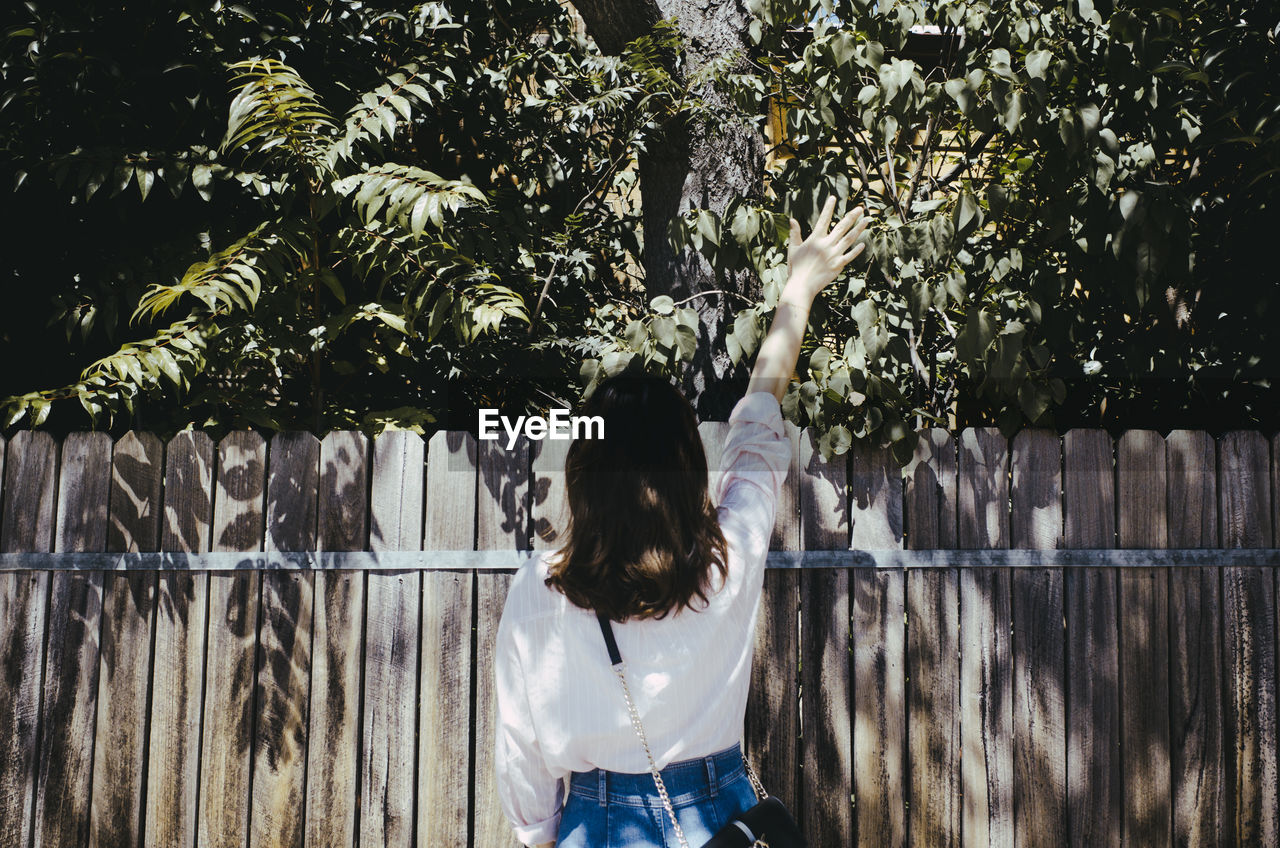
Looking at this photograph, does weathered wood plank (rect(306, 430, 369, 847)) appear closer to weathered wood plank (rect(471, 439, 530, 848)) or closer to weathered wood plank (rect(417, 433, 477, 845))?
weathered wood plank (rect(417, 433, 477, 845))

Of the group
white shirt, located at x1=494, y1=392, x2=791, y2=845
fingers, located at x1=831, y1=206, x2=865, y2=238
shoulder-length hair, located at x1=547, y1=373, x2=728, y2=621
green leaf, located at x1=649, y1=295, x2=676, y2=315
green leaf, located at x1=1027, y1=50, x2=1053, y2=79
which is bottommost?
white shirt, located at x1=494, y1=392, x2=791, y2=845

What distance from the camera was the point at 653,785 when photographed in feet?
4.93

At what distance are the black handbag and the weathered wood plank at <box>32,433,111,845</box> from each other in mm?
2332

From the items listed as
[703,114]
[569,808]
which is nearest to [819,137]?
[703,114]

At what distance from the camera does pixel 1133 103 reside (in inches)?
115

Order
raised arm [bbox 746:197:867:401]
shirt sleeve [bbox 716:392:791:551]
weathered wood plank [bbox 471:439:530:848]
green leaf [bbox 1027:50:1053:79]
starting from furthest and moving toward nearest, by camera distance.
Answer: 1. weathered wood plank [bbox 471:439:530:848]
2. green leaf [bbox 1027:50:1053:79]
3. raised arm [bbox 746:197:867:401]
4. shirt sleeve [bbox 716:392:791:551]

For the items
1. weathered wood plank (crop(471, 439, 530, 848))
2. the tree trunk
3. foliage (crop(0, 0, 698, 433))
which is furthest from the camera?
the tree trunk

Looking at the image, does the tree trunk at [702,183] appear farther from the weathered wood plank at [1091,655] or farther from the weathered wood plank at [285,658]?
the weathered wood plank at [285,658]

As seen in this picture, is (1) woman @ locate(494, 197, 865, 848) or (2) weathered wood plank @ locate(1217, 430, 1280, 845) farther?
(2) weathered wood plank @ locate(1217, 430, 1280, 845)

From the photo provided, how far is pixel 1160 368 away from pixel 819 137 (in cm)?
176

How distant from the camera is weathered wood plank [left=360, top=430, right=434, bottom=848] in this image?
8.95 ft

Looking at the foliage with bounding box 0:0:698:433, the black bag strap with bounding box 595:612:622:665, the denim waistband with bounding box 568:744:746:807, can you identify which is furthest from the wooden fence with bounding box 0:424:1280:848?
the black bag strap with bounding box 595:612:622:665

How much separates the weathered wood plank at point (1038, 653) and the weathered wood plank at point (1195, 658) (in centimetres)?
40

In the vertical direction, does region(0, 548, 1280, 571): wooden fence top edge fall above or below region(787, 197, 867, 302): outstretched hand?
below
